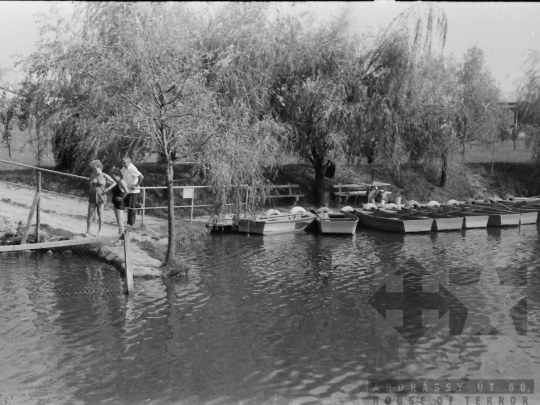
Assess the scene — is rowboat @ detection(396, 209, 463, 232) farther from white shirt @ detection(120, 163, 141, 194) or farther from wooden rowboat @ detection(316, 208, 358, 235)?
white shirt @ detection(120, 163, 141, 194)

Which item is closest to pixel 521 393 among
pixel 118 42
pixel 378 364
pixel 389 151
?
pixel 378 364

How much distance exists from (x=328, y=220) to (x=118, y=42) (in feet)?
37.2

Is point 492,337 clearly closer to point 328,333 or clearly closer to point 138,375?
point 328,333

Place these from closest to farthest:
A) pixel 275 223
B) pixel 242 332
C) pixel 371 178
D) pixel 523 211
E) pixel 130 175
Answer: pixel 242 332 → pixel 130 175 → pixel 275 223 → pixel 523 211 → pixel 371 178

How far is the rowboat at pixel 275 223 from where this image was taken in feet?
73.7

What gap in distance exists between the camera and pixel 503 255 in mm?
19844

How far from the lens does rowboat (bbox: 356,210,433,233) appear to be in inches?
964

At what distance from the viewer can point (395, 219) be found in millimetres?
24656

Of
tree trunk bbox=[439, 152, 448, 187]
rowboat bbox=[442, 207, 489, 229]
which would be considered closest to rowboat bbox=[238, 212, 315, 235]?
rowboat bbox=[442, 207, 489, 229]

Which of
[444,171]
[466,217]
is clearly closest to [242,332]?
[466,217]

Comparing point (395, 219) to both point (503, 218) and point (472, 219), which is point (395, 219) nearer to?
point (472, 219)

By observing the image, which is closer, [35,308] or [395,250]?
[35,308]

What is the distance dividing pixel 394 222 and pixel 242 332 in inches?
566

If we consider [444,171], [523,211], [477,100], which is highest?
[477,100]
